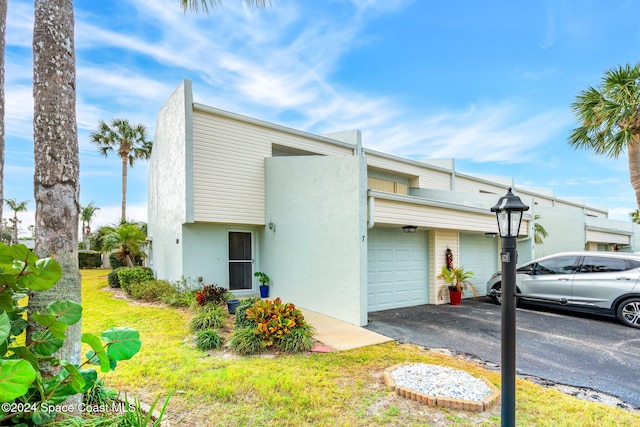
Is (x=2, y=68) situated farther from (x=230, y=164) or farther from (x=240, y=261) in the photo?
Answer: (x=240, y=261)

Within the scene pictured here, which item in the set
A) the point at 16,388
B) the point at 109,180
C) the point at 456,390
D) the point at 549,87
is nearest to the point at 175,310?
the point at 456,390

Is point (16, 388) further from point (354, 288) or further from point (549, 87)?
point (549, 87)

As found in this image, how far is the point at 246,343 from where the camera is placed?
5480 millimetres

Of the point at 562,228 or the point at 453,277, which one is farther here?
the point at 562,228

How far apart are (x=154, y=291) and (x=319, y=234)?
6003mm

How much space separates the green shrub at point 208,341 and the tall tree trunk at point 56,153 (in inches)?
127

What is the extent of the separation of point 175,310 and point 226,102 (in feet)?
22.1

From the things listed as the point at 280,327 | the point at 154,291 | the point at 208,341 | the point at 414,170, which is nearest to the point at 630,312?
the point at 280,327

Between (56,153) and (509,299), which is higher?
(56,153)

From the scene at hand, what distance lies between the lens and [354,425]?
3.22 metres

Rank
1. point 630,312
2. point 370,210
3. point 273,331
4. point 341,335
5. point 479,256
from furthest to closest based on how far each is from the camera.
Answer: point 479,256 → point 370,210 → point 630,312 → point 341,335 → point 273,331

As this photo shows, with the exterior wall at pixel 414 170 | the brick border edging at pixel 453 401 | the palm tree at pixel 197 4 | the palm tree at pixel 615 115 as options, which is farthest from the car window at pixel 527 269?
the palm tree at pixel 197 4

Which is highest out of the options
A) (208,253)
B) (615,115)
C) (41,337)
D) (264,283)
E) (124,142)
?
(124,142)

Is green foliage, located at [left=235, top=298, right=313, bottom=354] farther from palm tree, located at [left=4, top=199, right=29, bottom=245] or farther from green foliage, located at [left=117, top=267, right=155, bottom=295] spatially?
palm tree, located at [left=4, top=199, right=29, bottom=245]
